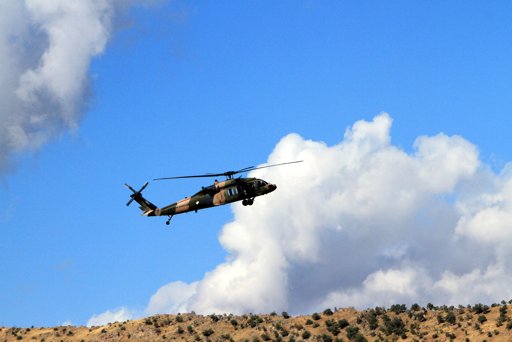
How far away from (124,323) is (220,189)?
35514 millimetres

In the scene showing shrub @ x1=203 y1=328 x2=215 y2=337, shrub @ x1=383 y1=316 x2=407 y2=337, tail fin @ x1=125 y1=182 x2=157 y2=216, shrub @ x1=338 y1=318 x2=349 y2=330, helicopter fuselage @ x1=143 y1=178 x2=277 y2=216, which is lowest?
shrub @ x1=383 y1=316 x2=407 y2=337

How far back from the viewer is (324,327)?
3342 inches

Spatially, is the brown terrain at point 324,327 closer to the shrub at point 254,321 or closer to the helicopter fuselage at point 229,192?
the shrub at point 254,321

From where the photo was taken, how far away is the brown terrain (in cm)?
7719

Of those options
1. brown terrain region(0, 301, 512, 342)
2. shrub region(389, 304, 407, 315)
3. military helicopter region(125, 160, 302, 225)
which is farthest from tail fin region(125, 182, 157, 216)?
shrub region(389, 304, 407, 315)

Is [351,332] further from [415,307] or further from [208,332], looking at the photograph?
[208,332]

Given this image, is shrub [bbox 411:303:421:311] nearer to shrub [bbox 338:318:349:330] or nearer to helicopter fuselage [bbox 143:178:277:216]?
shrub [bbox 338:318:349:330]

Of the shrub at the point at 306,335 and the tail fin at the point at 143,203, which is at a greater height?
the tail fin at the point at 143,203

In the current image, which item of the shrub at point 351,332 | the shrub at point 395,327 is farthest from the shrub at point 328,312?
the shrub at point 395,327

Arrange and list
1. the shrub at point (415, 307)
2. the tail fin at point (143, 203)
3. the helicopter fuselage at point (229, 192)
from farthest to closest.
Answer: the shrub at point (415, 307), the tail fin at point (143, 203), the helicopter fuselage at point (229, 192)

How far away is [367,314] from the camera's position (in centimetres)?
8550

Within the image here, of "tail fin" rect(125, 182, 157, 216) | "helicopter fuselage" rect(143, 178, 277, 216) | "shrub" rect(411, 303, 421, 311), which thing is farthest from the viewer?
"shrub" rect(411, 303, 421, 311)

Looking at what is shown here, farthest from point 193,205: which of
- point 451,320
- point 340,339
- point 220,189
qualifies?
point 451,320

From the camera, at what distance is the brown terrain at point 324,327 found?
77188 millimetres
